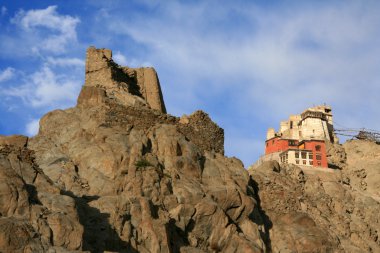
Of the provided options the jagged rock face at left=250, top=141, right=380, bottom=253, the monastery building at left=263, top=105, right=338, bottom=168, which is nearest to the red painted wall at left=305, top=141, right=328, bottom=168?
the monastery building at left=263, top=105, right=338, bottom=168

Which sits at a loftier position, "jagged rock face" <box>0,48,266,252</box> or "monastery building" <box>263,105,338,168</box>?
"monastery building" <box>263,105,338,168</box>

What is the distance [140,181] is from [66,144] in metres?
7.28

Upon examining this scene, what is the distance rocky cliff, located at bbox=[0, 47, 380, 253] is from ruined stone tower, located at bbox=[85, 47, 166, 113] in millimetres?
119

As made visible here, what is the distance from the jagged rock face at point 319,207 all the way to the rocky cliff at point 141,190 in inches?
5.9

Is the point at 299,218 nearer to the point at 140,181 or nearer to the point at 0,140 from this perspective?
the point at 140,181

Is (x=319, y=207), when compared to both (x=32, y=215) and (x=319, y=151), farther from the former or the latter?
(x=32, y=215)

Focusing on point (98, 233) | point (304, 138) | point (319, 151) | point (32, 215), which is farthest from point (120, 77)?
point (304, 138)

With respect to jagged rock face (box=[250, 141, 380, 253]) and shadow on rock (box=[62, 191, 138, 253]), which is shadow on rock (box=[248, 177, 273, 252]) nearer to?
jagged rock face (box=[250, 141, 380, 253])

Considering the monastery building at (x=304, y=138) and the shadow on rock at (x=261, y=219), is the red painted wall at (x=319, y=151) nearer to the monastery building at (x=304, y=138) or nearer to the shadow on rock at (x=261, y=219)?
the monastery building at (x=304, y=138)

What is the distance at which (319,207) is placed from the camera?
6375 cm

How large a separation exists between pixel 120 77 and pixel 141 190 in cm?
1878

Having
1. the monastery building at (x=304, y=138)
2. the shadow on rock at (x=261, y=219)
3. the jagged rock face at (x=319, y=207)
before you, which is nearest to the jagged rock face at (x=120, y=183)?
the shadow on rock at (x=261, y=219)

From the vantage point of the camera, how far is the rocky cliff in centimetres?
3112

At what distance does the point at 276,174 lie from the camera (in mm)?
61906
